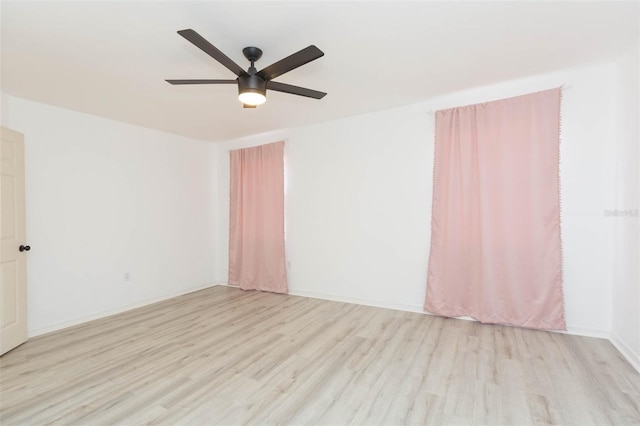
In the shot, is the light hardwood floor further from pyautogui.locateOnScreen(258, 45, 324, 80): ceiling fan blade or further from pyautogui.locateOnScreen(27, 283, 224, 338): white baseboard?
pyautogui.locateOnScreen(258, 45, 324, 80): ceiling fan blade

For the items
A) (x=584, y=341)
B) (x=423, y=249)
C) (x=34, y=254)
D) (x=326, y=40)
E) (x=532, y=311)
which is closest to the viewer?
(x=326, y=40)

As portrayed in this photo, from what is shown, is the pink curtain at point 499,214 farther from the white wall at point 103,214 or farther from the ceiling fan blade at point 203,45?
the white wall at point 103,214

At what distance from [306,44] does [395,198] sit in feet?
7.07

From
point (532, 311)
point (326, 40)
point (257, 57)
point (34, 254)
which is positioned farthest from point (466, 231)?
point (34, 254)

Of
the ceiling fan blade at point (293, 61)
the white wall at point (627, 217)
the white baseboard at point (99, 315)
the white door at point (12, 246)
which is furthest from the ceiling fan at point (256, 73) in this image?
the white baseboard at point (99, 315)

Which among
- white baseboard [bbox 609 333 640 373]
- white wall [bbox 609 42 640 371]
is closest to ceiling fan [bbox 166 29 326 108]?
white wall [bbox 609 42 640 371]

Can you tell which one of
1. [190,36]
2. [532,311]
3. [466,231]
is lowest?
[532,311]

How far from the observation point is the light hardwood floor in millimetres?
1820

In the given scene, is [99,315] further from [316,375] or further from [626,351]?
[626,351]

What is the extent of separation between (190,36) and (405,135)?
274 centimetres

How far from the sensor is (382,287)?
150 inches

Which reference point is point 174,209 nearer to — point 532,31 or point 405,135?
point 405,135

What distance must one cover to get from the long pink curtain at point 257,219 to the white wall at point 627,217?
3.73 meters

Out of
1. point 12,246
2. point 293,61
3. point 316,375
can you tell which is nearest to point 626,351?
point 316,375
